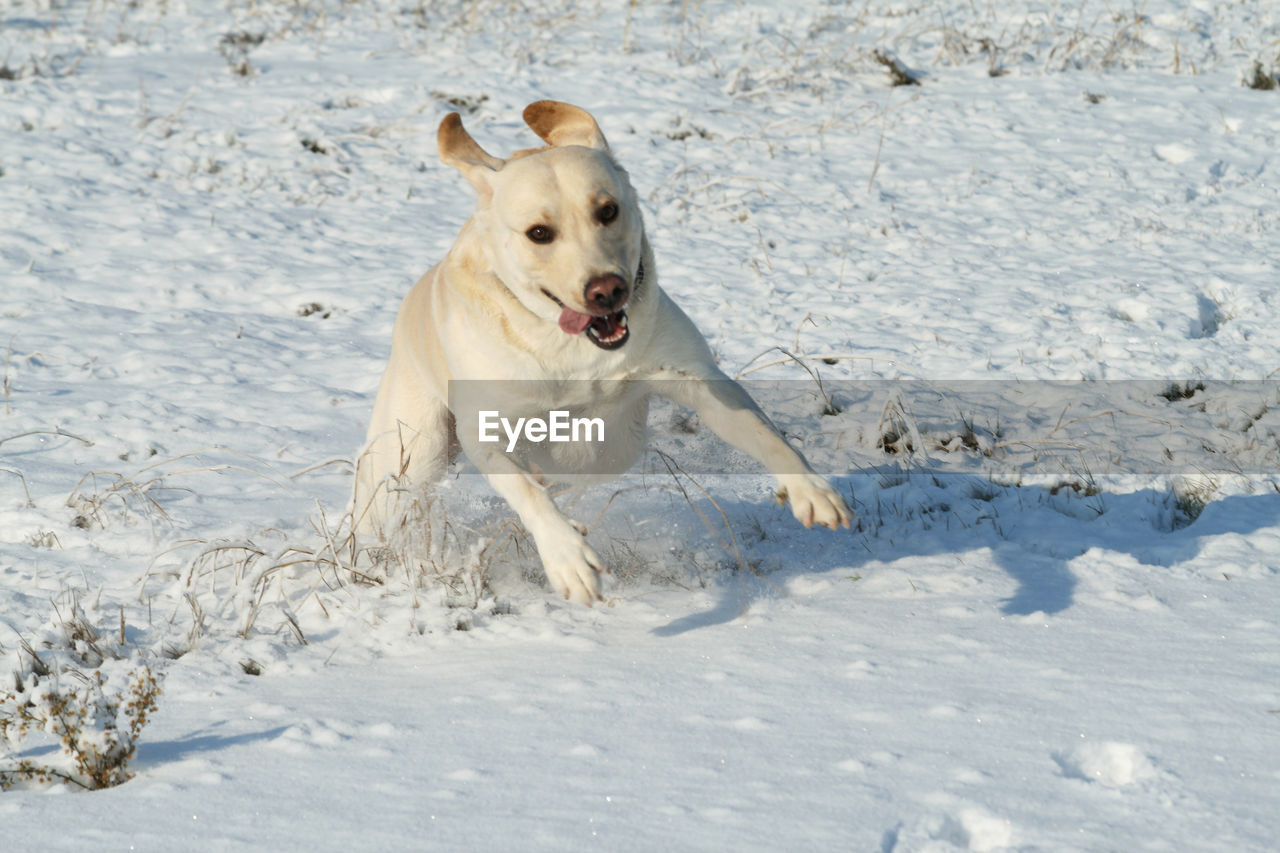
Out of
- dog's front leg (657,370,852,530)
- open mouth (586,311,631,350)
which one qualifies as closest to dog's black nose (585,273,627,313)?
open mouth (586,311,631,350)

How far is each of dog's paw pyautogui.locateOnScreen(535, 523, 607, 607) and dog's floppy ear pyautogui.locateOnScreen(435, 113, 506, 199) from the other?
1.18 m

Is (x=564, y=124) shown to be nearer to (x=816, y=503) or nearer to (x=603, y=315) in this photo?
(x=603, y=315)

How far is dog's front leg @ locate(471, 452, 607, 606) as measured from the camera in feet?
9.88

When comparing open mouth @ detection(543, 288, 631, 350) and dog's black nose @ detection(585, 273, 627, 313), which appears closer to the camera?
dog's black nose @ detection(585, 273, 627, 313)

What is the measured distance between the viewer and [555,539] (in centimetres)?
311

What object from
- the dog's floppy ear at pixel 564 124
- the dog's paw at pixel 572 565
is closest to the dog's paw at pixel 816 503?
the dog's paw at pixel 572 565

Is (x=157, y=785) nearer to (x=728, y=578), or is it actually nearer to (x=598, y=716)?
(x=598, y=716)

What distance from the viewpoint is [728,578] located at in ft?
12.1

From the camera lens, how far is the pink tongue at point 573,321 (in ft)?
10.9

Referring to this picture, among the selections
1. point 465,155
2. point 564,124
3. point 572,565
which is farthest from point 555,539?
point 564,124

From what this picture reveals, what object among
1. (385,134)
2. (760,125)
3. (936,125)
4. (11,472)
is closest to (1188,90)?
(936,125)
